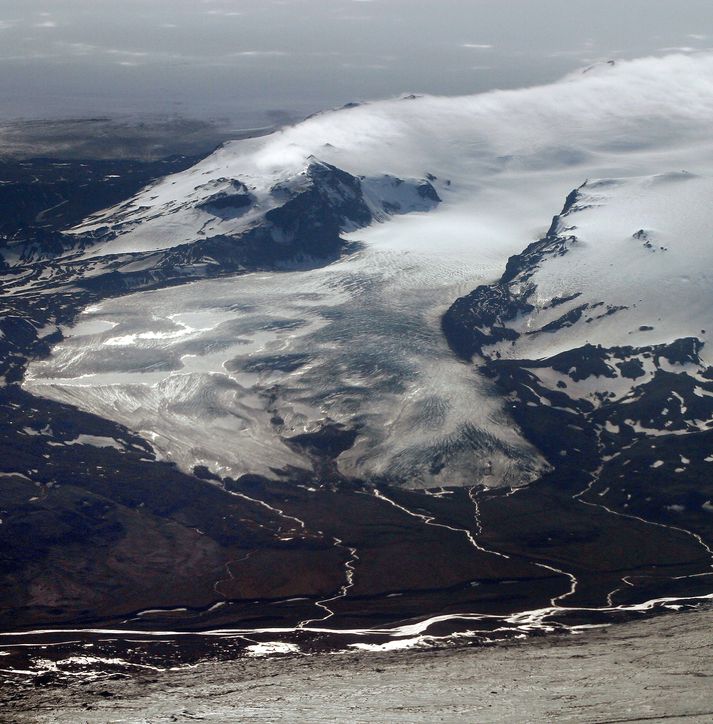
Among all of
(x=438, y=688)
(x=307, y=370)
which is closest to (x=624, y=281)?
(x=307, y=370)

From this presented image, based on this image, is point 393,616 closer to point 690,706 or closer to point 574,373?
point 690,706

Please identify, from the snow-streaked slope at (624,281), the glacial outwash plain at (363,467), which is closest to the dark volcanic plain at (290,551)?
the glacial outwash plain at (363,467)

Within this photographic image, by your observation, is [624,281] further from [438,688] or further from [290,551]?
[438,688]

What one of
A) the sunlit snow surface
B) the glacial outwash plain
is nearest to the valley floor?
the glacial outwash plain

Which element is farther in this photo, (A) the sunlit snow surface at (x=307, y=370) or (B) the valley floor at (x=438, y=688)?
(A) the sunlit snow surface at (x=307, y=370)

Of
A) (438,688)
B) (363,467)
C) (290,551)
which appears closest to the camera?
(438,688)

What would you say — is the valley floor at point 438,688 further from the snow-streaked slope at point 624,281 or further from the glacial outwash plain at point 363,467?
the snow-streaked slope at point 624,281

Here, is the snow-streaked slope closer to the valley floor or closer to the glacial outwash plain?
the glacial outwash plain

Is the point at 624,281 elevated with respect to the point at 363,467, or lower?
elevated
